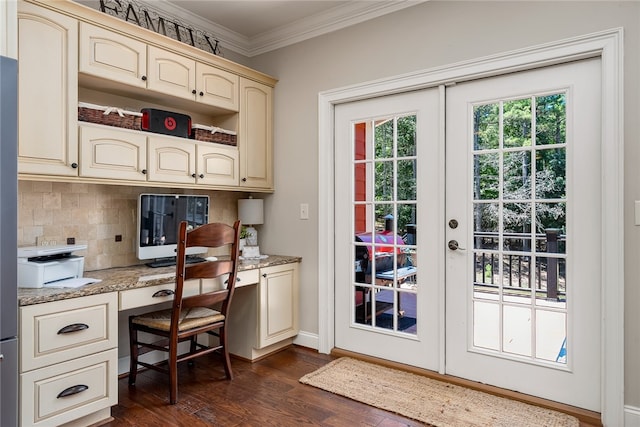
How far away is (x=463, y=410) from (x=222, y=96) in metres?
2.65

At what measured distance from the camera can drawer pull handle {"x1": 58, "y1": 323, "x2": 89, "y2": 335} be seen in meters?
1.96

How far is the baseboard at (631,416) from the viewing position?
6.88 ft

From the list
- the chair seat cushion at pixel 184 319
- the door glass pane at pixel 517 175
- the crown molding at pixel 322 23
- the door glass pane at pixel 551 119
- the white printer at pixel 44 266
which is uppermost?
the crown molding at pixel 322 23

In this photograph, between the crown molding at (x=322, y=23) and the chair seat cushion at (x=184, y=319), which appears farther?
the crown molding at (x=322, y=23)

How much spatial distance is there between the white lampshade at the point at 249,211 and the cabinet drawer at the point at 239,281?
555 mm

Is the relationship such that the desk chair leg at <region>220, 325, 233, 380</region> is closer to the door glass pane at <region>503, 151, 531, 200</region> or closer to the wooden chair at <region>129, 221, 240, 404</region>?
the wooden chair at <region>129, 221, 240, 404</region>

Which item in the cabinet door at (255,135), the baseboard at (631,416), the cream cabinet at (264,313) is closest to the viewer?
Result: the baseboard at (631,416)

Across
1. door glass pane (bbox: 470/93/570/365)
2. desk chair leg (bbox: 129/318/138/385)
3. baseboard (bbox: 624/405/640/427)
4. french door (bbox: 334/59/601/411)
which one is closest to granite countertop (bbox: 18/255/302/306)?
desk chair leg (bbox: 129/318/138/385)

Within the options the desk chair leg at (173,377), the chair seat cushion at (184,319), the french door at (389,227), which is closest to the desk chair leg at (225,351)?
the chair seat cushion at (184,319)

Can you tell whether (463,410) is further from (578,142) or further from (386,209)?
(578,142)

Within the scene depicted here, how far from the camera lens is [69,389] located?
200cm

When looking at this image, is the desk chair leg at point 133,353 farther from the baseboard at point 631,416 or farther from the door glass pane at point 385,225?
the baseboard at point 631,416

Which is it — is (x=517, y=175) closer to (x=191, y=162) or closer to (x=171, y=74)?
(x=191, y=162)

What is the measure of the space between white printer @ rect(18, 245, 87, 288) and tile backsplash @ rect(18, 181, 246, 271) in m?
0.31
